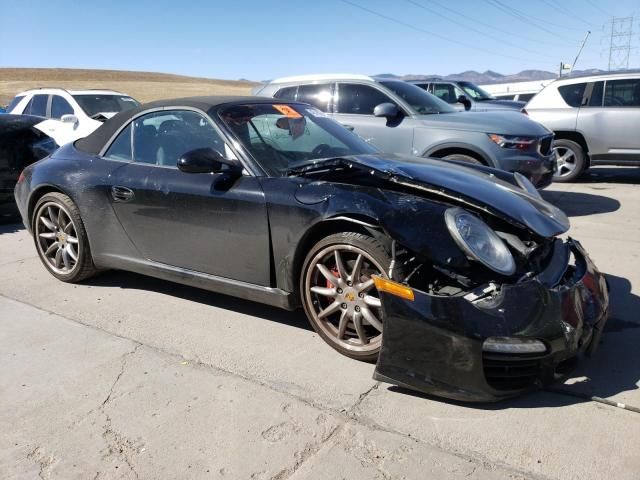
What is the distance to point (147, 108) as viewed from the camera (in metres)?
4.34

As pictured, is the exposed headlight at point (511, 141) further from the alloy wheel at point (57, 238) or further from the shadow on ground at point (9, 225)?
the shadow on ground at point (9, 225)

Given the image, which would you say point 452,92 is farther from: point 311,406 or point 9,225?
point 311,406

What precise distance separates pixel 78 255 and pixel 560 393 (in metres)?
3.66

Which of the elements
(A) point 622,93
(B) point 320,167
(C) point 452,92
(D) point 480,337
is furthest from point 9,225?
(C) point 452,92

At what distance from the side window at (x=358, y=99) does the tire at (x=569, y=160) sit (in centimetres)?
344

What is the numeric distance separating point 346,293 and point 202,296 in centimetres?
163

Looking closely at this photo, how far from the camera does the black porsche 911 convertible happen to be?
2.68m

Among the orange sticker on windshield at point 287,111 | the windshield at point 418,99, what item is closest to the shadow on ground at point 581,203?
the windshield at point 418,99

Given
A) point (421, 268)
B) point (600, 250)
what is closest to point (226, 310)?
point (421, 268)

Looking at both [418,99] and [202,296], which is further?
[418,99]

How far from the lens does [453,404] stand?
2807mm

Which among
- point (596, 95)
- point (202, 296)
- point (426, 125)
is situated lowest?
point (202, 296)

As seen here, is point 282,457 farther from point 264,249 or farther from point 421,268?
point 264,249

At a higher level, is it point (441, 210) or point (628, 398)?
point (441, 210)
